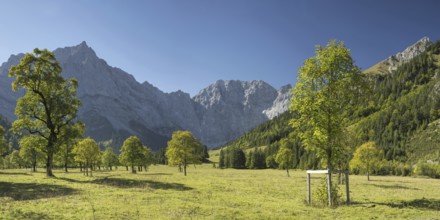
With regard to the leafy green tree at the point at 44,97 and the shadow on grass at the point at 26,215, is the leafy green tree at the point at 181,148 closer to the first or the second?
the leafy green tree at the point at 44,97

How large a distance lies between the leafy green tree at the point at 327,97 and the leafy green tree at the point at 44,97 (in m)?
35.4

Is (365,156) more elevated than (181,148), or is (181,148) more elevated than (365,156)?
(181,148)

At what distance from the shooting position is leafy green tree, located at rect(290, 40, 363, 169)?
28.5m

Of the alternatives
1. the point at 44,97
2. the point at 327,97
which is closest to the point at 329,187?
the point at 327,97

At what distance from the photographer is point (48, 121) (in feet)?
156

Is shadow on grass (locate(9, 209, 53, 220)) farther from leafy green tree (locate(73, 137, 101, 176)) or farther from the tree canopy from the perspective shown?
the tree canopy

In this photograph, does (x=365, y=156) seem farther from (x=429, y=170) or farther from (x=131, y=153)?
(x=429, y=170)

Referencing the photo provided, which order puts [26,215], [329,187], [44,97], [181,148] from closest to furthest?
[26,215] < [329,187] < [44,97] < [181,148]

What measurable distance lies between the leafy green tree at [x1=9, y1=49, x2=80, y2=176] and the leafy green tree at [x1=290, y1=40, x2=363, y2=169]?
1395 inches

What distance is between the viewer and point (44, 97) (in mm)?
47188

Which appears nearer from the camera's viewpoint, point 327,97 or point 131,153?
point 327,97

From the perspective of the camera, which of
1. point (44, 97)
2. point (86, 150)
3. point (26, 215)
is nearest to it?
point (26, 215)

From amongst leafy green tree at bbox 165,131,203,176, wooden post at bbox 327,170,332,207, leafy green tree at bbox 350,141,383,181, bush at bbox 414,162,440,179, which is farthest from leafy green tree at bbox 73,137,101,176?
bush at bbox 414,162,440,179

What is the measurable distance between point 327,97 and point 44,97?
40.9 m
